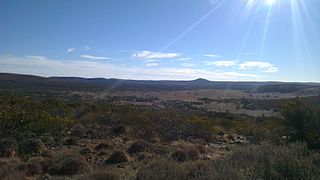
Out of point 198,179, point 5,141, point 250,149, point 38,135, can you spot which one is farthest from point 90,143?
point 198,179

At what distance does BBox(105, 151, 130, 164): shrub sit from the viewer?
1585 centimetres

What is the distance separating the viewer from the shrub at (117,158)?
1585 centimetres

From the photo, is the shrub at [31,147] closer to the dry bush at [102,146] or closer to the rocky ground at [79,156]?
the rocky ground at [79,156]

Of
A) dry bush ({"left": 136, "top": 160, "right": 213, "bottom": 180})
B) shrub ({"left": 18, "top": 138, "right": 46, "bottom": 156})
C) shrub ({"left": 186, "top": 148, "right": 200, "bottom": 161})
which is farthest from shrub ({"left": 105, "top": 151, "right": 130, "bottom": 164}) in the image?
dry bush ({"left": 136, "top": 160, "right": 213, "bottom": 180})

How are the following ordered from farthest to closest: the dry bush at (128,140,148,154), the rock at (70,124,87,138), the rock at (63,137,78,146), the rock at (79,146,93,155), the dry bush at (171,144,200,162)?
the rock at (70,124,87,138) → the rock at (63,137,78,146) → the dry bush at (128,140,148,154) → the rock at (79,146,93,155) → the dry bush at (171,144,200,162)

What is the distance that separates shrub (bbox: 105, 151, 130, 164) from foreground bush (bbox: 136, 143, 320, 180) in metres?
5.33

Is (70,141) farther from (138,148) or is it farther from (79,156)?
(79,156)

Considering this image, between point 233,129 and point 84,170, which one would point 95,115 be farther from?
point 84,170

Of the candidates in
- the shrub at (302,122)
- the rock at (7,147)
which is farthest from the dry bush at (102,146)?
the shrub at (302,122)

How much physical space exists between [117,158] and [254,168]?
7530mm

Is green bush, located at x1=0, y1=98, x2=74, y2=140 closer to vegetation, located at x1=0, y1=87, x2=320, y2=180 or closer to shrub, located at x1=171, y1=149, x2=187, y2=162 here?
vegetation, located at x1=0, y1=87, x2=320, y2=180

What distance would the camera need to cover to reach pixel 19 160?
1464cm

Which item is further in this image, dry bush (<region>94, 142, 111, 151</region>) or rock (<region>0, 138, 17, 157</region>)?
dry bush (<region>94, 142, 111, 151</region>)

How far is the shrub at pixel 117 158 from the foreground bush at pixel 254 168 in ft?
17.5
